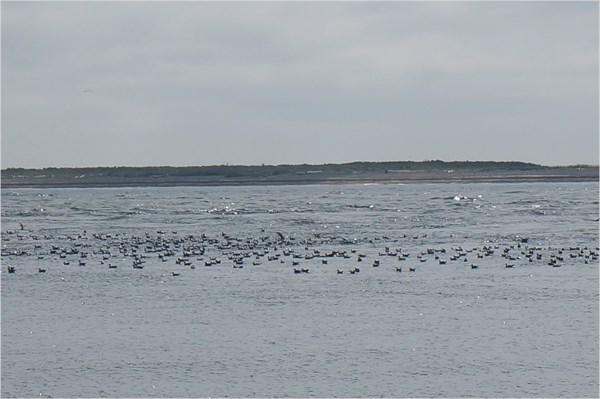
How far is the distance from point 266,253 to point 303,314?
586 inches

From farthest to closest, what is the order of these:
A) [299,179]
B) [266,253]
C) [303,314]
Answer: [299,179] < [266,253] < [303,314]

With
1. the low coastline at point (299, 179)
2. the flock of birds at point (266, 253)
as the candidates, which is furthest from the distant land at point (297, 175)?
the flock of birds at point (266, 253)

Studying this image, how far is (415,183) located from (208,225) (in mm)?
88311

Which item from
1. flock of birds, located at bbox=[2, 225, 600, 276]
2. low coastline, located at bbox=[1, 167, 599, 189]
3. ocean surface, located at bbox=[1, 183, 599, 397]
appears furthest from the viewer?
low coastline, located at bbox=[1, 167, 599, 189]

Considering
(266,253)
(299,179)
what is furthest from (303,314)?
(299,179)

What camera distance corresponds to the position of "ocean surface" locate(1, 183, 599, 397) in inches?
825

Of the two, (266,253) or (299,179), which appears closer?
(266,253)

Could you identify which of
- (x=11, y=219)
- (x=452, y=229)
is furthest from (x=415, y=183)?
(x=452, y=229)

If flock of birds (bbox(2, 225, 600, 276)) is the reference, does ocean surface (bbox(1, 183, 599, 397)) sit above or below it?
below

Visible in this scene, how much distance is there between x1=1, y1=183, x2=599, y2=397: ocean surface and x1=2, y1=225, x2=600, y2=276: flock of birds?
0.11 metres

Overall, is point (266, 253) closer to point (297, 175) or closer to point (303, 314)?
point (303, 314)

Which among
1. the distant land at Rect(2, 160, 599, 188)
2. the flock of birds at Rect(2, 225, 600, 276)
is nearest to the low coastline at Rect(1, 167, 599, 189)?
the distant land at Rect(2, 160, 599, 188)

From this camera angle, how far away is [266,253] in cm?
4244

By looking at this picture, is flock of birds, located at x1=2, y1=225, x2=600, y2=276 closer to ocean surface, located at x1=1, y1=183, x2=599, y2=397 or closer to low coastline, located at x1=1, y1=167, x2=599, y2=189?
ocean surface, located at x1=1, y1=183, x2=599, y2=397
